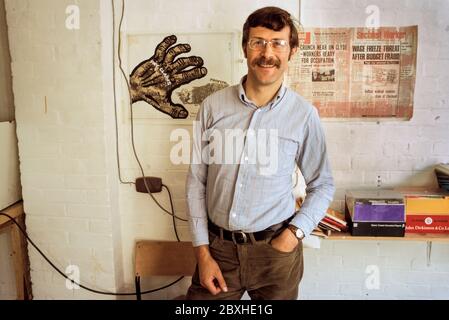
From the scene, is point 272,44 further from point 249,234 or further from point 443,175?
point 443,175

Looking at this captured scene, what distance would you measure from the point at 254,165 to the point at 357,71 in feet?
2.92

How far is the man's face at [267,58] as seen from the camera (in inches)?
55.6

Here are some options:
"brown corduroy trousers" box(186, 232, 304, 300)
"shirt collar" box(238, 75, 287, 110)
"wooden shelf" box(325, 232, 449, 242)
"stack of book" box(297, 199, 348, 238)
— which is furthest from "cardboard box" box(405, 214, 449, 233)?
"shirt collar" box(238, 75, 287, 110)

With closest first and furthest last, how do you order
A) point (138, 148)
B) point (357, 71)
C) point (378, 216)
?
point (378, 216)
point (357, 71)
point (138, 148)

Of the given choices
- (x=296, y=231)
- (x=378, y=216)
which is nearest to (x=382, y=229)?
(x=378, y=216)

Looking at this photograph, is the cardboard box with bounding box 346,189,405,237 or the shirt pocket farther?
the cardboard box with bounding box 346,189,405,237

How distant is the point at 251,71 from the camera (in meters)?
1.46

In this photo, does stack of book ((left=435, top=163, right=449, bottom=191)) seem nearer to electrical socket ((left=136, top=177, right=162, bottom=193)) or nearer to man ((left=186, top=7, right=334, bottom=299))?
man ((left=186, top=7, right=334, bottom=299))

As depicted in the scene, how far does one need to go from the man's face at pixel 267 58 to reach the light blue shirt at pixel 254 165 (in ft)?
0.31

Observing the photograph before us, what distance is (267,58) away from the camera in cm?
140

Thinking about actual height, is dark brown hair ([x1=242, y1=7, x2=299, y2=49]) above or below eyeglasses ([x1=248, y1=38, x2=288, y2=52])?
above

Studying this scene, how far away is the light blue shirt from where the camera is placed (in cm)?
148

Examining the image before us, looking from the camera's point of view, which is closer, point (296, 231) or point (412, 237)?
point (296, 231)
